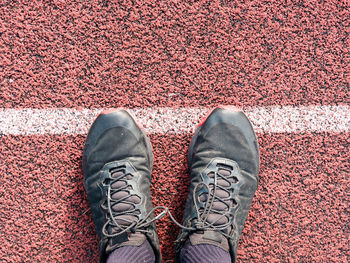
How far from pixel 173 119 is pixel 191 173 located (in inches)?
11.5

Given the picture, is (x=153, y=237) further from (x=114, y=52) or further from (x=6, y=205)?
(x=114, y=52)

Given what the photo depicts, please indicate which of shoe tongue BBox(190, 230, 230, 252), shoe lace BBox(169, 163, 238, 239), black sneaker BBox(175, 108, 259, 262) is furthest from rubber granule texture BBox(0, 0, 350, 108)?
shoe tongue BBox(190, 230, 230, 252)

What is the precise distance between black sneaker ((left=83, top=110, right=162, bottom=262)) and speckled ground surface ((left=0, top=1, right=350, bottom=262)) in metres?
0.08

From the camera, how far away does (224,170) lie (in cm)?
145

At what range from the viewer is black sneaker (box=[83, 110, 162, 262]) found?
4.55ft

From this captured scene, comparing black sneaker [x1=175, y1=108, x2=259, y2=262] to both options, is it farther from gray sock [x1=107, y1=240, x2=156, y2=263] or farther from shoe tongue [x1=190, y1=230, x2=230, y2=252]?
gray sock [x1=107, y1=240, x2=156, y2=263]

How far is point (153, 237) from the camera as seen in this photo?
1373 millimetres

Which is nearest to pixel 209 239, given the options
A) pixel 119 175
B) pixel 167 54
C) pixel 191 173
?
pixel 191 173

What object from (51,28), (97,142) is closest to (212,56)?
(97,142)

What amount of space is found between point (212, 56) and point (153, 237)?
0.95 meters

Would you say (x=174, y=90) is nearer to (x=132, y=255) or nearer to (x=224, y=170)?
(x=224, y=170)

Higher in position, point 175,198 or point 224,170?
point 224,170

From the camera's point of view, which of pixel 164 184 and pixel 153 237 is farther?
pixel 164 184

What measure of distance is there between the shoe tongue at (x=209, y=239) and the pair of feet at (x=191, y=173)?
2 centimetres
